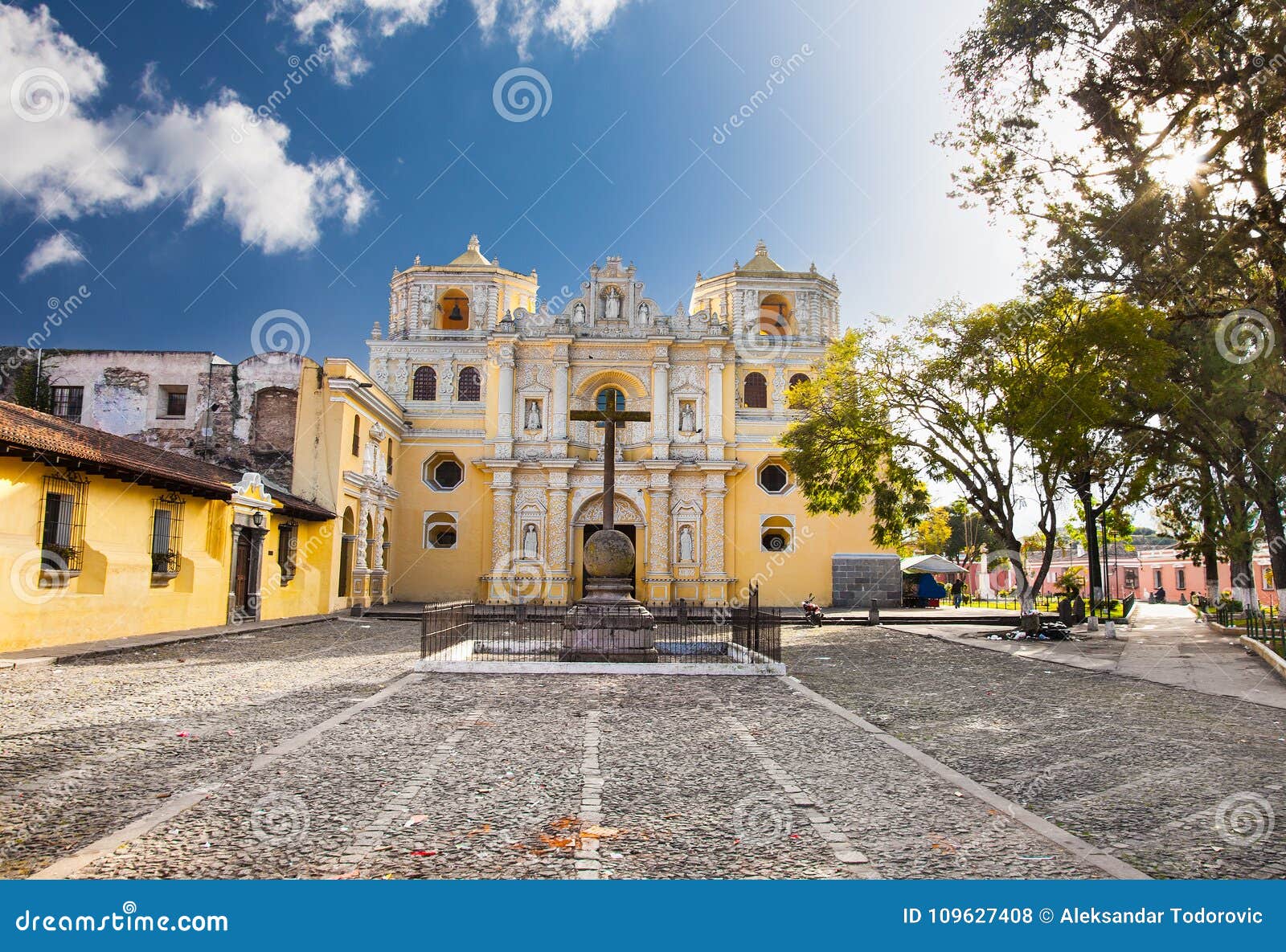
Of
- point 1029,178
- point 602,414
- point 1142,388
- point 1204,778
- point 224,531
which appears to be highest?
point 1029,178

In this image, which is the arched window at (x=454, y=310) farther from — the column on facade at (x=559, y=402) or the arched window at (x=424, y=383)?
the column on facade at (x=559, y=402)

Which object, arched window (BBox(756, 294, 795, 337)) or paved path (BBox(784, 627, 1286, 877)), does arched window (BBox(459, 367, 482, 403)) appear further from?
paved path (BBox(784, 627, 1286, 877))

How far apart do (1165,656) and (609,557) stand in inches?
405

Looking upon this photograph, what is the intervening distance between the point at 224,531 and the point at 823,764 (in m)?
16.9

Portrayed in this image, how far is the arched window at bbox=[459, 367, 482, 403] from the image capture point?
3422cm

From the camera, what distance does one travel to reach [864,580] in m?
32.1

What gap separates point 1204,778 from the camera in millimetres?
6094

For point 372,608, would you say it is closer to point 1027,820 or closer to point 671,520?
point 671,520

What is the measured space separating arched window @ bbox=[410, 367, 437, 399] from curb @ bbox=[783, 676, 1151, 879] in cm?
2834

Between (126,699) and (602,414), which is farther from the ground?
(602,414)

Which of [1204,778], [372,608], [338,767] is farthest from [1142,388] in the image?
[372,608]

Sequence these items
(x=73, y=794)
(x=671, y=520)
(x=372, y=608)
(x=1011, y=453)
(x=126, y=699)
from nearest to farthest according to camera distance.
A: (x=73, y=794), (x=126, y=699), (x=1011, y=453), (x=372, y=608), (x=671, y=520)

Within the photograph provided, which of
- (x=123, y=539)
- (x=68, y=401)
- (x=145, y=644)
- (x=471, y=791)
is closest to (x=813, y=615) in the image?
(x=145, y=644)

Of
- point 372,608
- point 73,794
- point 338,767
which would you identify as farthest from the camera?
point 372,608
